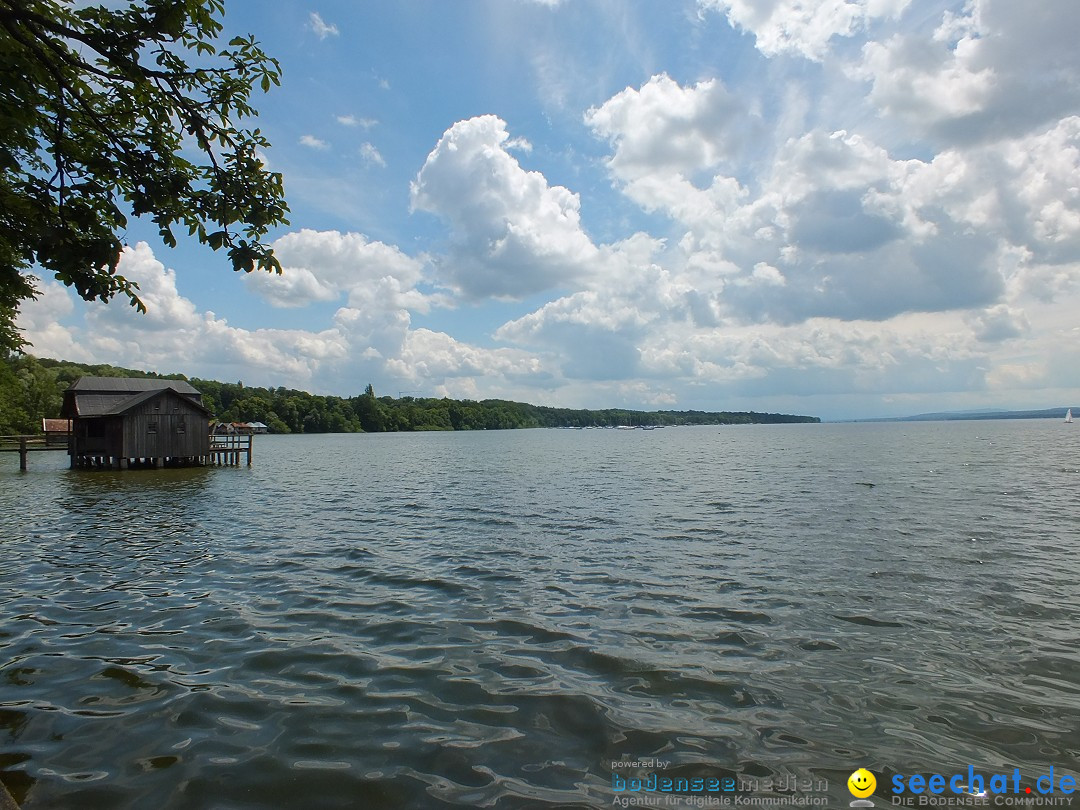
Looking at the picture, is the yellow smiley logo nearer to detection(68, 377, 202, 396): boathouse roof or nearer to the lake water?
the lake water

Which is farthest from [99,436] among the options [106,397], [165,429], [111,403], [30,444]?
[30,444]

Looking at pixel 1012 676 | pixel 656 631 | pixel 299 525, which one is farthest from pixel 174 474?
pixel 1012 676

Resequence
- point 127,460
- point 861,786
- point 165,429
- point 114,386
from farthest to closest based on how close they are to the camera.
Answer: point 114,386, point 165,429, point 127,460, point 861,786

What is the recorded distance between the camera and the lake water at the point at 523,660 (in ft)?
19.5

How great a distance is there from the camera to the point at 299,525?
22.3 metres

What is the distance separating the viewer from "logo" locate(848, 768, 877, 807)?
17.9 ft

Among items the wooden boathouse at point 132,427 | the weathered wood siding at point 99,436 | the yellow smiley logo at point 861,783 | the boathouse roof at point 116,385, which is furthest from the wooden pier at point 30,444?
the yellow smiley logo at point 861,783

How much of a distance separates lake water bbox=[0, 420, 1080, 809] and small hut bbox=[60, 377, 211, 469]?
109 feet

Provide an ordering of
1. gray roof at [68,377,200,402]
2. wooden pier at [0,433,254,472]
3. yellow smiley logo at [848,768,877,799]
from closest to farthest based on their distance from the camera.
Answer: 1. yellow smiley logo at [848,768,877,799]
2. wooden pier at [0,433,254,472]
3. gray roof at [68,377,200,402]

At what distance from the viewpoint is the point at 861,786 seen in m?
5.70

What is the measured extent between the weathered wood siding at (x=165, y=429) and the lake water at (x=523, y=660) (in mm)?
32983

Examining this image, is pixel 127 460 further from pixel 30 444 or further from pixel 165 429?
pixel 30 444

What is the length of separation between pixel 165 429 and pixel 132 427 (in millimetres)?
2437

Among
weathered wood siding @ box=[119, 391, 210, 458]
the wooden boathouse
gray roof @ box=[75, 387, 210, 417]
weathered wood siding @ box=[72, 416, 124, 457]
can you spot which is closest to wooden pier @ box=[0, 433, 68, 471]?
the wooden boathouse
